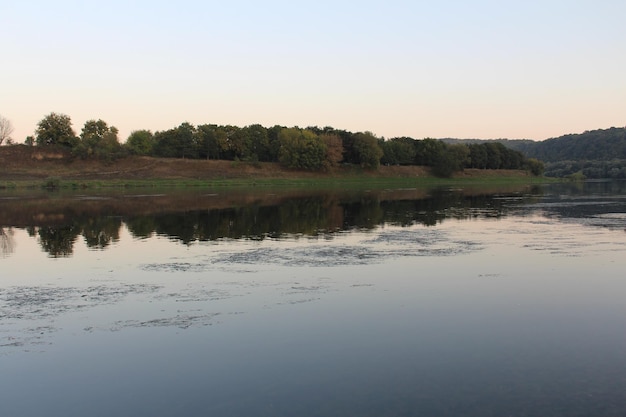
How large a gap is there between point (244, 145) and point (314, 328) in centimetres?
10536

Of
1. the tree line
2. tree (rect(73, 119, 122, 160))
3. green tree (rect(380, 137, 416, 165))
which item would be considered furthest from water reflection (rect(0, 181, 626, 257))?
green tree (rect(380, 137, 416, 165))

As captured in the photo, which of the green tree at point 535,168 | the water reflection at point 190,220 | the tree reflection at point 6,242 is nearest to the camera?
the tree reflection at point 6,242

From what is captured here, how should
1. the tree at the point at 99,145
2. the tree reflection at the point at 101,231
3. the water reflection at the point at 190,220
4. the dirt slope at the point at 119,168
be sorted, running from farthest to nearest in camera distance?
the tree at the point at 99,145 → the dirt slope at the point at 119,168 → the water reflection at the point at 190,220 → the tree reflection at the point at 101,231

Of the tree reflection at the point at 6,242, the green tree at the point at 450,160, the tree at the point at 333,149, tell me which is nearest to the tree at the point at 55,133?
the tree at the point at 333,149

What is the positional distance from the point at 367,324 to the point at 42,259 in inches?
556

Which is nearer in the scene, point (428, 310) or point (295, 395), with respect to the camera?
point (295, 395)

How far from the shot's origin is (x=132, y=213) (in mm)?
38625

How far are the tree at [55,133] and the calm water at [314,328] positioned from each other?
94.5m

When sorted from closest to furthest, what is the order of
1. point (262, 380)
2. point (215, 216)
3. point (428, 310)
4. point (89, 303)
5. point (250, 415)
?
point (250, 415), point (262, 380), point (428, 310), point (89, 303), point (215, 216)

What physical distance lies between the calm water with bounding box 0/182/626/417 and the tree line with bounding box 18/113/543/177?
86214 mm

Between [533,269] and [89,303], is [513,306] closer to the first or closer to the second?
[533,269]

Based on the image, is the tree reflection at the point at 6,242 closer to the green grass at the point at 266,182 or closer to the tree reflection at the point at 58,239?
the tree reflection at the point at 58,239

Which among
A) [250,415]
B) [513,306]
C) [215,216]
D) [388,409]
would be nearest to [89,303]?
[250,415]

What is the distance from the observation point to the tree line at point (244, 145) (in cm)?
10919
